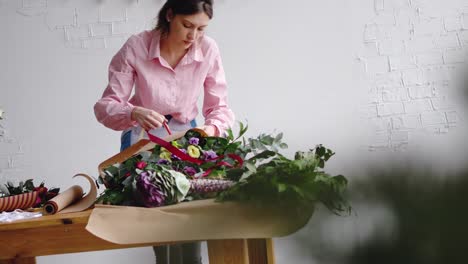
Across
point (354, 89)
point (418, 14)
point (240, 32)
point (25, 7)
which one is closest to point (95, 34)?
point (25, 7)

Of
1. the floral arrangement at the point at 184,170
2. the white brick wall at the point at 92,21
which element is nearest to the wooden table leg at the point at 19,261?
the floral arrangement at the point at 184,170

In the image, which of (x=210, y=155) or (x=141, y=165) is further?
(x=210, y=155)

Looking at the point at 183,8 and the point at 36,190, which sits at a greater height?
the point at 183,8

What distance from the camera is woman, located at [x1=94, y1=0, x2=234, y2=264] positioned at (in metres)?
2.22

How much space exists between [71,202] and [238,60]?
245cm

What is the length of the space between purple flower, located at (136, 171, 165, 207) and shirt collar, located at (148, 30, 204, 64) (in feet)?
3.37

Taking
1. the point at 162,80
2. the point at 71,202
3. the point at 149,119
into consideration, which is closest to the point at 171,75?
the point at 162,80

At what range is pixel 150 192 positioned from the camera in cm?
127

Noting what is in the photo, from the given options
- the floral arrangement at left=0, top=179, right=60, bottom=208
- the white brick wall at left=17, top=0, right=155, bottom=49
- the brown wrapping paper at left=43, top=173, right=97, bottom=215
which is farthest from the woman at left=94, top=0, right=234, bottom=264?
the white brick wall at left=17, top=0, right=155, bottom=49

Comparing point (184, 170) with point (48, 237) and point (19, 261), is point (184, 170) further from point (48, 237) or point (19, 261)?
point (19, 261)

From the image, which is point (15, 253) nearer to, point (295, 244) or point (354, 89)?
point (295, 244)

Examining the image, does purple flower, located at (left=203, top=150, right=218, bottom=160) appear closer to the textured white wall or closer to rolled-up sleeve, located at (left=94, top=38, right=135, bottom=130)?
rolled-up sleeve, located at (left=94, top=38, right=135, bottom=130)

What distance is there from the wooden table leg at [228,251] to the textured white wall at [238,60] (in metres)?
2.53

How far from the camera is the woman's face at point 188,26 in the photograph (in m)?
2.22
